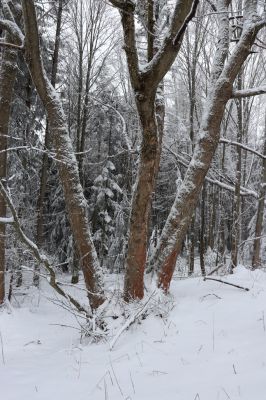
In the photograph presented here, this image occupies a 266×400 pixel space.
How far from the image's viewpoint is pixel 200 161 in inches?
213

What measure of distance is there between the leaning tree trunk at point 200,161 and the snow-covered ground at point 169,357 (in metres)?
0.55

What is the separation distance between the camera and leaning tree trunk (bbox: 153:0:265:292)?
5.34m

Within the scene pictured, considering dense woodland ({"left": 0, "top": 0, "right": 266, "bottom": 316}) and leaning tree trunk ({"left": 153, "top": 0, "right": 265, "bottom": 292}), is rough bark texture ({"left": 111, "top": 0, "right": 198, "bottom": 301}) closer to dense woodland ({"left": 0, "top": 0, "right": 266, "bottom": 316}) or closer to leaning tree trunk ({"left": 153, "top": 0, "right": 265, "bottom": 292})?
dense woodland ({"left": 0, "top": 0, "right": 266, "bottom": 316})

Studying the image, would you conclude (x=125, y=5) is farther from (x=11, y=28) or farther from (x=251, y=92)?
(x=251, y=92)

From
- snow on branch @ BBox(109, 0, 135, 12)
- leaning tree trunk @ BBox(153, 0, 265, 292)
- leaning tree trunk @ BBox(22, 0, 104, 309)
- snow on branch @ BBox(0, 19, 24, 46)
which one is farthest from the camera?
leaning tree trunk @ BBox(153, 0, 265, 292)

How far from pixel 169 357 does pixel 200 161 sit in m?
2.97

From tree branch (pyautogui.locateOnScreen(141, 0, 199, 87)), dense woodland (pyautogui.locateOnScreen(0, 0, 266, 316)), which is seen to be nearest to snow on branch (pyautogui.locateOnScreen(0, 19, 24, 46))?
dense woodland (pyautogui.locateOnScreen(0, 0, 266, 316))

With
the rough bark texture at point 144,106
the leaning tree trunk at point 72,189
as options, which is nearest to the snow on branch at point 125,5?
the rough bark texture at point 144,106

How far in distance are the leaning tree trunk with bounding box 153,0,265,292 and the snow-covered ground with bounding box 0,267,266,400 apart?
547mm

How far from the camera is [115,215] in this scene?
56.3ft

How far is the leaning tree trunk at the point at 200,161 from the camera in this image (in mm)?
5336

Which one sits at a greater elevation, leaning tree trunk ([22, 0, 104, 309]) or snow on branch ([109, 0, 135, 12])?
snow on branch ([109, 0, 135, 12])

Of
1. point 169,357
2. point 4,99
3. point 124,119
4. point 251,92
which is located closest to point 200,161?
point 251,92

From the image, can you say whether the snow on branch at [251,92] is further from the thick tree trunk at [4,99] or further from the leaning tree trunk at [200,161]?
the thick tree trunk at [4,99]
